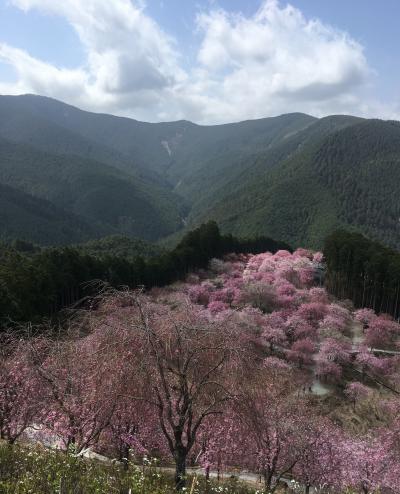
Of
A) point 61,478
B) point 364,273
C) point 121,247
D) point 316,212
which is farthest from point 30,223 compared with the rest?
point 61,478

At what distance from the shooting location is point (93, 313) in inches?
447

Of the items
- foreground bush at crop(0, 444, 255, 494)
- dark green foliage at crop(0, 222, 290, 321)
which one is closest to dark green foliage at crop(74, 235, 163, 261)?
dark green foliage at crop(0, 222, 290, 321)

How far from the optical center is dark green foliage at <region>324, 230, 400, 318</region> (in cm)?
5137

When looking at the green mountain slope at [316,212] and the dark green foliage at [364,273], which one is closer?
the dark green foliage at [364,273]

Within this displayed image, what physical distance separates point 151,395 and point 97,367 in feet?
5.02

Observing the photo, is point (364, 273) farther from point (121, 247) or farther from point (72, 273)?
point (121, 247)

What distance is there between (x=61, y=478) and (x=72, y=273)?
43.9 m

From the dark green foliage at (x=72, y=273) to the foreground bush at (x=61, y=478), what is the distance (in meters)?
17.8

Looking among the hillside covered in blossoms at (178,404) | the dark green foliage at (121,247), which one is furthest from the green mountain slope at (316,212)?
the hillside covered in blossoms at (178,404)

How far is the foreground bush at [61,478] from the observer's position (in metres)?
7.70

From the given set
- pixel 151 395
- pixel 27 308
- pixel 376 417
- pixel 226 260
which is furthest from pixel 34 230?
pixel 151 395

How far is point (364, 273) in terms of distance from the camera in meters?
54.9

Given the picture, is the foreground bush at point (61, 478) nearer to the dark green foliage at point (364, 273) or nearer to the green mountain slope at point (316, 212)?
the dark green foliage at point (364, 273)

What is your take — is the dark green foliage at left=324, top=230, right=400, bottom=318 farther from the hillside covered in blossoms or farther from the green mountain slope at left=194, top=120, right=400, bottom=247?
the green mountain slope at left=194, top=120, right=400, bottom=247
